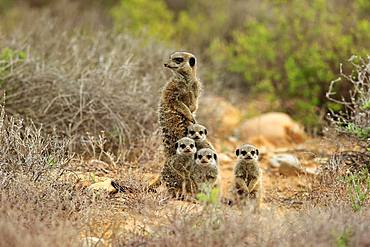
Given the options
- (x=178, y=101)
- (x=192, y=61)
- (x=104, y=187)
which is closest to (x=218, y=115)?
(x=192, y=61)

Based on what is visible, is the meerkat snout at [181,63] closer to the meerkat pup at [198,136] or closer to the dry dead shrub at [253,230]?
the meerkat pup at [198,136]

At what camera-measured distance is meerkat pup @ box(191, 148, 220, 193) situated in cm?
657

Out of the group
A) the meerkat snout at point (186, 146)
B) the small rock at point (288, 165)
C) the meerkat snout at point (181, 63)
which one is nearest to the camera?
the meerkat snout at point (186, 146)

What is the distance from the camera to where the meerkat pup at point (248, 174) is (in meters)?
6.77

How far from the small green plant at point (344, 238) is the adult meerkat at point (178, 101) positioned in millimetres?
2330

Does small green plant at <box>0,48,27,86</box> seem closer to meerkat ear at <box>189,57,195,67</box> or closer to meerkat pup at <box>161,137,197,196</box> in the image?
meerkat ear at <box>189,57,195,67</box>

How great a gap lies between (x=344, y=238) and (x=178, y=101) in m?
2.66

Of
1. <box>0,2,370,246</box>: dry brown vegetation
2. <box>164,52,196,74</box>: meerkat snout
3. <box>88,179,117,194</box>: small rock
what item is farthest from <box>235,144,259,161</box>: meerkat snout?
<box>88,179,117,194</box>: small rock

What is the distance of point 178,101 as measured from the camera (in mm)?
7238

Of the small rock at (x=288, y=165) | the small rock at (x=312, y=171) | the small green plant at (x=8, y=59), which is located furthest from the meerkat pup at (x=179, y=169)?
the small green plant at (x=8, y=59)

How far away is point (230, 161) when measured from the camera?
30.4ft

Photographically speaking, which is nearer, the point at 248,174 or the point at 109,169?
the point at 248,174

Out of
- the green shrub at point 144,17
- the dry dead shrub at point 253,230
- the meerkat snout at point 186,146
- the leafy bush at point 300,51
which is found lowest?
the dry dead shrub at point 253,230

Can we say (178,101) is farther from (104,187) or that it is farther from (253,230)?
(253,230)
